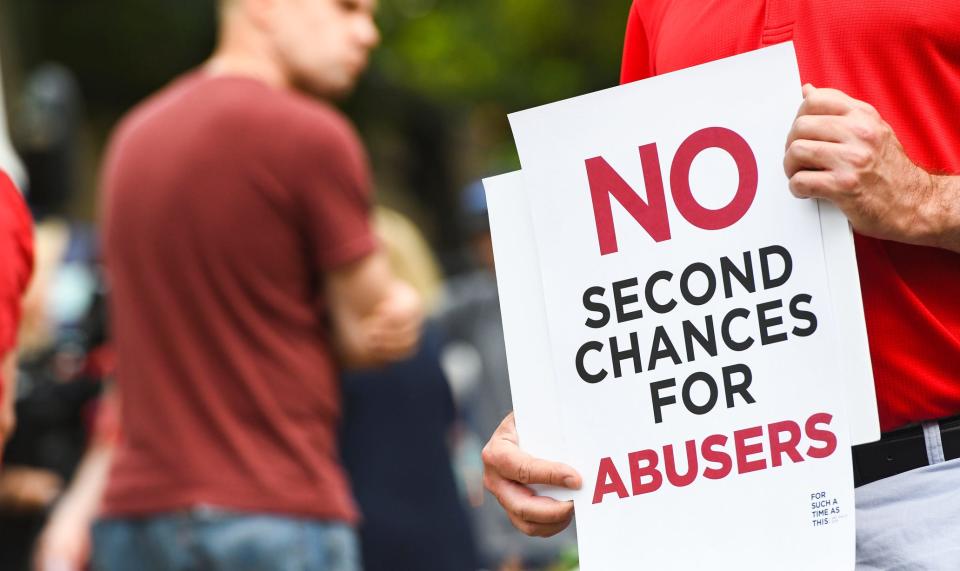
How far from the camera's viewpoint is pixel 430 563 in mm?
5305

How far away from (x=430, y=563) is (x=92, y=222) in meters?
12.0

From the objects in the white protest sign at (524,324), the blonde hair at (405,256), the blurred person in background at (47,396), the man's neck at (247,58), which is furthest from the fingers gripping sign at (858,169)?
the blonde hair at (405,256)

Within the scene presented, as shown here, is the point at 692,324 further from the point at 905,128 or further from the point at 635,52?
the point at 635,52

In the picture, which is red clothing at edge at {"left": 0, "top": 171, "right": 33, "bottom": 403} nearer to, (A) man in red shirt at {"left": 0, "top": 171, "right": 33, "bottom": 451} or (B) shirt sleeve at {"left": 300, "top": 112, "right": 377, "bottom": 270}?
(A) man in red shirt at {"left": 0, "top": 171, "right": 33, "bottom": 451}

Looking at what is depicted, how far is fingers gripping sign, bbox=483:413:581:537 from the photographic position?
2.09 meters

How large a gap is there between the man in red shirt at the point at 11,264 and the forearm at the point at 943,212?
4.59 ft

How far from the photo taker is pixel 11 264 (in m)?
2.38

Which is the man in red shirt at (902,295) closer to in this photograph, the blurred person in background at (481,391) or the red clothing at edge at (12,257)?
the red clothing at edge at (12,257)

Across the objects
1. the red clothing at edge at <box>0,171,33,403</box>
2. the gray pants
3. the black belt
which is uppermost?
the red clothing at edge at <box>0,171,33,403</box>

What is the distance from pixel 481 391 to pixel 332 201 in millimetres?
3588

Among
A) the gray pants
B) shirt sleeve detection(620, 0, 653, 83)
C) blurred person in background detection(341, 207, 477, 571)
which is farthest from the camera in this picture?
blurred person in background detection(341, 207, 477, 571)

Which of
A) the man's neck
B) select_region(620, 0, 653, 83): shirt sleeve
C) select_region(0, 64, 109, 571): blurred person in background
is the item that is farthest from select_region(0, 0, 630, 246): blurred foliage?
select_region(620, 0, 653, 83): shirt sleeve

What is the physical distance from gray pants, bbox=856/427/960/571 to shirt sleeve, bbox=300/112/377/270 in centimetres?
202

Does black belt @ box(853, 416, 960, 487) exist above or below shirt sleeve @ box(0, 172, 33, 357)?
below
